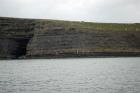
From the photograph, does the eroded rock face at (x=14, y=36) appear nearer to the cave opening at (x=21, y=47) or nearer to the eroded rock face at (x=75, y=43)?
the cave opening at (x=21, y=47)

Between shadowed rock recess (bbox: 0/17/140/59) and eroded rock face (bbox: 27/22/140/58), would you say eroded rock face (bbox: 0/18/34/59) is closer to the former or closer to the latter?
shadowed rock recess (bbox: 0/17/140/59)

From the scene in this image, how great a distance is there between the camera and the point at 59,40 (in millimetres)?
143875

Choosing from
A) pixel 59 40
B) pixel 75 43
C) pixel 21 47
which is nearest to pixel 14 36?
pixel 21 47

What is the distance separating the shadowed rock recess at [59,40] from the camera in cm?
14150

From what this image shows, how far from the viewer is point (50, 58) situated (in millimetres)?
146375

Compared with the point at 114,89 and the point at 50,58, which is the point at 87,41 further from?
the point at 114,89

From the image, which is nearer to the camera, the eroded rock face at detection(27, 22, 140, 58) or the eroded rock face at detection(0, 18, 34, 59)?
the eroded rock face at detection(27, 22, 140, 58)

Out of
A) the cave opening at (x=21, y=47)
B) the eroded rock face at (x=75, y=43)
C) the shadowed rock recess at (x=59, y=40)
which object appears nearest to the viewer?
the eroded rock face at (x=75, y=43)

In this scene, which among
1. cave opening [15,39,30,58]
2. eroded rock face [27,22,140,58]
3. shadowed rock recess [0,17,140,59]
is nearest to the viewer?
eroded rock face [27,22,140,58]

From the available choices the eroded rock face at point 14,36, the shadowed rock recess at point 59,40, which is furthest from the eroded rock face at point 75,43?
the eroded rock face at point 14,36

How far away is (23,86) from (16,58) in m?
91.9

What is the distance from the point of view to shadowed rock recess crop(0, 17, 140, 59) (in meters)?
142

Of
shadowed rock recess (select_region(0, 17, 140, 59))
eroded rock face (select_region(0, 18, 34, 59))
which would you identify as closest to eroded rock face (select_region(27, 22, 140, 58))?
shadowed rock recess (select_region(0, 17, 140, 59))

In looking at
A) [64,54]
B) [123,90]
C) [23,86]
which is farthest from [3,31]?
[123,90]
